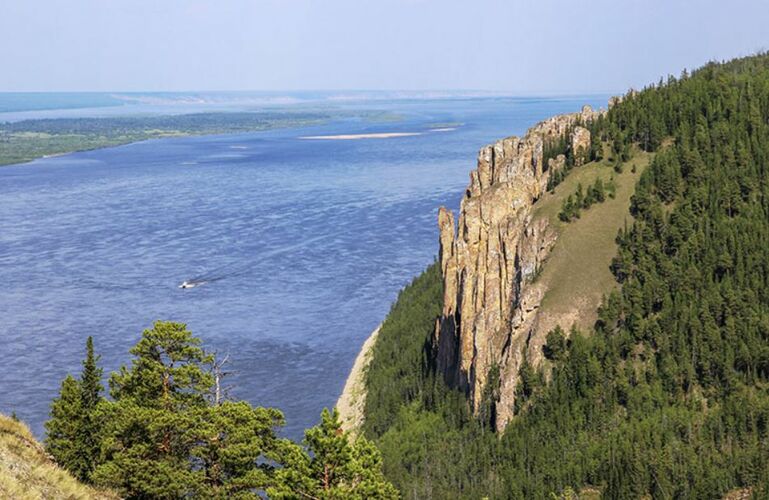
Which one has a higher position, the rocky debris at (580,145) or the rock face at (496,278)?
the rocky debris at (580,145)

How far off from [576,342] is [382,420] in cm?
2638

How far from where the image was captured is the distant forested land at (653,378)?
85688 millimetres

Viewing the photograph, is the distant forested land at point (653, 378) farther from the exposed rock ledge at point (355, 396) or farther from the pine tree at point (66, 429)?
the pine tree at point (66, 429)

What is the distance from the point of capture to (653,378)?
324ft

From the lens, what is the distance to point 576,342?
336 feet

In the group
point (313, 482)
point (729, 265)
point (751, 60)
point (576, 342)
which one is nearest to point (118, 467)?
point (313, 482)

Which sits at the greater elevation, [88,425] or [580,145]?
[580,145]

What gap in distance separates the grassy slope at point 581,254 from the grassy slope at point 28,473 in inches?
2745

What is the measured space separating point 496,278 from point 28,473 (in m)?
81.9

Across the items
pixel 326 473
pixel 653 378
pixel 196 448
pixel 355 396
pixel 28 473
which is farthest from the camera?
pixel 355 396

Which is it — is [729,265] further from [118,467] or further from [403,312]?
[118,467]

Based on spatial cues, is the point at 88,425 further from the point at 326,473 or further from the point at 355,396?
the point at 355,396

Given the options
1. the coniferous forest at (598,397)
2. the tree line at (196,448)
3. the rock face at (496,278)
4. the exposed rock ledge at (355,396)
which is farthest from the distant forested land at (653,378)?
the tree line at (196,448)

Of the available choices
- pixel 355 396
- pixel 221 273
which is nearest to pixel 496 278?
pixel 355 396
